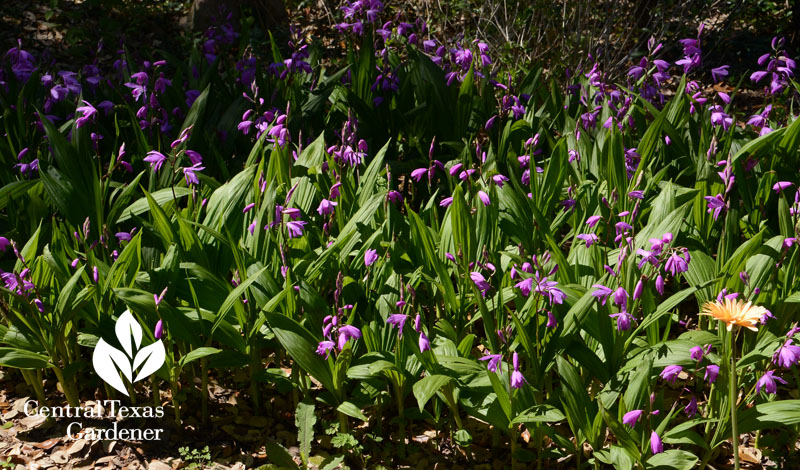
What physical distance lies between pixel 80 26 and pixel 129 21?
→ 45 centimetres

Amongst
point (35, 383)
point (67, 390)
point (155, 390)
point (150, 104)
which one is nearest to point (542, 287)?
point (155, 390)

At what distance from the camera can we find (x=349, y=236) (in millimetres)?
2725

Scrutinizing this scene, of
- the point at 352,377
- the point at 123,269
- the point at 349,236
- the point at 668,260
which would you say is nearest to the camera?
the point at 668,260

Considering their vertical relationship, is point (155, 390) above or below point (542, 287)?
below

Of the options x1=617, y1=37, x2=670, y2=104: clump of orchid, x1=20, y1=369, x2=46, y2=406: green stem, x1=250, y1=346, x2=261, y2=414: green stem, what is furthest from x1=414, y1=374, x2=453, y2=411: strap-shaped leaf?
x1=617, y1=37, x2=670, y2=104: clump of orchid

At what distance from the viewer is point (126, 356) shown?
8.23 feet

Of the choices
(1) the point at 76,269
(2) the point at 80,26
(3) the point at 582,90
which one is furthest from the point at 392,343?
(2) the point at 80,26

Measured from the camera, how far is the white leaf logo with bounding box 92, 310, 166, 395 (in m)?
2.44

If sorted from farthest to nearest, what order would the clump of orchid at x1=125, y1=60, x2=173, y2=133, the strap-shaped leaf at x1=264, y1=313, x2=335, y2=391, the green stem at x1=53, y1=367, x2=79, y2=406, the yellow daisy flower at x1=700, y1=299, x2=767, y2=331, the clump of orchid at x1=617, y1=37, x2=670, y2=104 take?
the clump of orchid at x1=617, y1=37, x2=670, y2=104
the clump of orchid at x1=125, y1=60, x2=173, y2=133
the green stem at x1=53, y1=367, x2=79, y2=406
the strap-shaped leaf at x1=264, y1=313, x2=335, y2=391
the yellow daisy flower at x1=700, y1=299, x2=767, y2=331

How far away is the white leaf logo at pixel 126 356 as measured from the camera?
244cm

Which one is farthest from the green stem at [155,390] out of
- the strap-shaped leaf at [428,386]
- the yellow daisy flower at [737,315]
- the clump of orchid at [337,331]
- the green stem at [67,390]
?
the yellow daisy flower at [737,315]

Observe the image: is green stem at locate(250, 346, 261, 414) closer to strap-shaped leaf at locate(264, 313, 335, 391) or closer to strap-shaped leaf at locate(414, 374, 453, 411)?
strap-shaped leaf at locate(264, 313, 335, 391)

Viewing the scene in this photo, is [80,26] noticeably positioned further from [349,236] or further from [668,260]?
[668,260]

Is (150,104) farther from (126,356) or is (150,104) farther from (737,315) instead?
(737,315)
